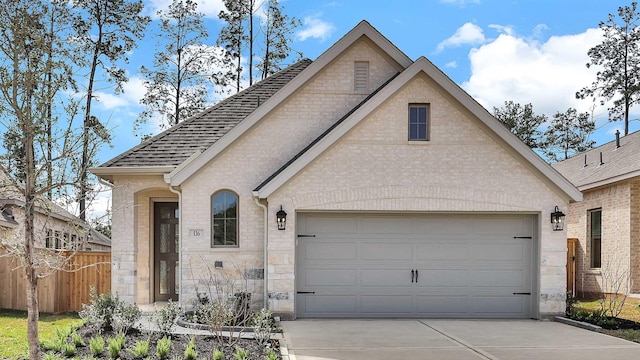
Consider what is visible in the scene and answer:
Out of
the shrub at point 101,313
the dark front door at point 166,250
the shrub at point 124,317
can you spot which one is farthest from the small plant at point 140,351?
the dark front door at point 166,250

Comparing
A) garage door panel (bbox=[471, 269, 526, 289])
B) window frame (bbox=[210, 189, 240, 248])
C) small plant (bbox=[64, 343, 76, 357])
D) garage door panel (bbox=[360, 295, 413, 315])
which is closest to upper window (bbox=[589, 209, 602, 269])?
garage door panel (bbox=[471, 269, 526, 289])

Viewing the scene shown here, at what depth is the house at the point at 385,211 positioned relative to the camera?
12.3 metres

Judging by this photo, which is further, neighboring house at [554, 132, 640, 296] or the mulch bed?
neighboring house at [554, 132, 640, 296]

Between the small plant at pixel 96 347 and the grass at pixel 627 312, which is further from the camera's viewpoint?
the grass at pixel 627 312

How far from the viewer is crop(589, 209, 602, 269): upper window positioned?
714 inches

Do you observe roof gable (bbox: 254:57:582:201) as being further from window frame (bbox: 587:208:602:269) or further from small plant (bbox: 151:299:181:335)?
window frame (bbox: 587:208:602:269)

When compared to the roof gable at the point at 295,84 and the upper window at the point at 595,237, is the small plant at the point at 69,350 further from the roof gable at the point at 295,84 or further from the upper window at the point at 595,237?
the upper window at the point at 595,237

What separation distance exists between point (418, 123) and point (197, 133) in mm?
5861

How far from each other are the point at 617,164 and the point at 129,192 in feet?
46.1

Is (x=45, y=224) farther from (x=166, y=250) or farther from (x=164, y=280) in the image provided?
(x=164, y=280)

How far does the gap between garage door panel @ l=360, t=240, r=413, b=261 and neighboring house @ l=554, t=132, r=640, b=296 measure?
18.7ft

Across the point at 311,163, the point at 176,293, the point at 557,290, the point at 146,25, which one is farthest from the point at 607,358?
the point at 146,25

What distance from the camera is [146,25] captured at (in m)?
25.7

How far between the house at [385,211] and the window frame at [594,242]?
644cm
